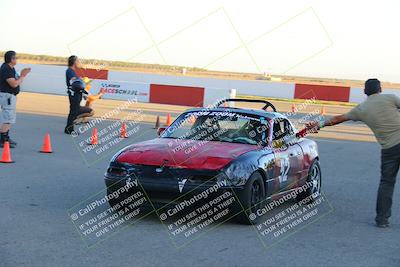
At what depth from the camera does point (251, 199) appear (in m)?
7.21

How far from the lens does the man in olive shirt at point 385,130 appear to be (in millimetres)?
7684

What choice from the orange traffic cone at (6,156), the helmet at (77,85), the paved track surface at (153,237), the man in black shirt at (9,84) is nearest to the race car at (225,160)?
the paved track surface at (153,237)

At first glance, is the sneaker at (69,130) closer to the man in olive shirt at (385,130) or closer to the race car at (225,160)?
the race car at (225,160)

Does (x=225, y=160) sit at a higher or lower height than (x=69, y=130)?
higher

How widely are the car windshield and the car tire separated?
722 mm

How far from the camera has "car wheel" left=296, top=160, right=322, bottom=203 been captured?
908cm

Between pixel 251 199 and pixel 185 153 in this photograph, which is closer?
pixel 251 199

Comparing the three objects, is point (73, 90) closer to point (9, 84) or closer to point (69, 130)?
point (69, 130)

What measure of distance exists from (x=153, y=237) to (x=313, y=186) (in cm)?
343

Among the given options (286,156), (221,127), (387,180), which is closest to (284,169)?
(286,156)

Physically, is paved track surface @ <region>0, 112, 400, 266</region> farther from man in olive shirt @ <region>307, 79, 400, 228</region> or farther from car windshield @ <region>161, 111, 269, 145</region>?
car windshield @ <region>161, 111, 269, 145</region>

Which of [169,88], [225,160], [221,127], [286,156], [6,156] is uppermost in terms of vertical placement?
[221,127]

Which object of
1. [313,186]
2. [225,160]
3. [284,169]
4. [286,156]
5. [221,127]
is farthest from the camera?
[313,186]

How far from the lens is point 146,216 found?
7406 mm
